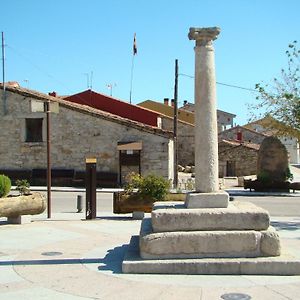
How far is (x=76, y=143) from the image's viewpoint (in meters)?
28.4

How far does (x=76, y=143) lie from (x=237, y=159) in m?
14.8

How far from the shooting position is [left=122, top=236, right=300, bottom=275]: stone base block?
21.8 ft

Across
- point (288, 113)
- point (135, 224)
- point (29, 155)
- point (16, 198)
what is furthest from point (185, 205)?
point (29, 155)

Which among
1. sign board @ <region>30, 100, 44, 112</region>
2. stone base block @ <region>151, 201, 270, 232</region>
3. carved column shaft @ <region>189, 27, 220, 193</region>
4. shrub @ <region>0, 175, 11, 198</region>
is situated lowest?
stone base block @ <region>151, 201, 270, 232</region>

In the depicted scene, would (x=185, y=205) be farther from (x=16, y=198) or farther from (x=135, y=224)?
(x=16, y=198)

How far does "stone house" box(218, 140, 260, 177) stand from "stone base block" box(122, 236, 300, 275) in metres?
30.5

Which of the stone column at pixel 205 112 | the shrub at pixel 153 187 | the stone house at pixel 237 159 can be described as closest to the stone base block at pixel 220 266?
the stone column at pixel 205 112

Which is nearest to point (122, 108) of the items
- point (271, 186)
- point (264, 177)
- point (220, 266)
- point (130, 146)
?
point (130, 146)

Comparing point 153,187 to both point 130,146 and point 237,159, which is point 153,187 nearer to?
point 130,146

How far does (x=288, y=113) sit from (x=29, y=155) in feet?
50.3

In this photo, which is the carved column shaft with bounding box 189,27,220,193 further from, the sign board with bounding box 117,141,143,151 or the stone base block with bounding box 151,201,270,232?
the sign board with bounding box 117,141,143,151

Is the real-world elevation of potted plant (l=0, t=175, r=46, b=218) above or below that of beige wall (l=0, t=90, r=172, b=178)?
below

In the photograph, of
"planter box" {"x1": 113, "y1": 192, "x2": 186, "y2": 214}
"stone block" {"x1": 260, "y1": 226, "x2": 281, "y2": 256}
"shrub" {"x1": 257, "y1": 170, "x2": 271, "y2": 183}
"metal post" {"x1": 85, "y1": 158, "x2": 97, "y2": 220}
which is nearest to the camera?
"stone block" {"x1": 260, "y1": 226, "x2": 281, "y2": 256}

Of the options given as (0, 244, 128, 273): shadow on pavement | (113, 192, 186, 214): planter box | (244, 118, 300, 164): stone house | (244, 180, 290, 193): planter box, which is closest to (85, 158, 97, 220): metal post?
(113, 192, 186, 214): planter box
